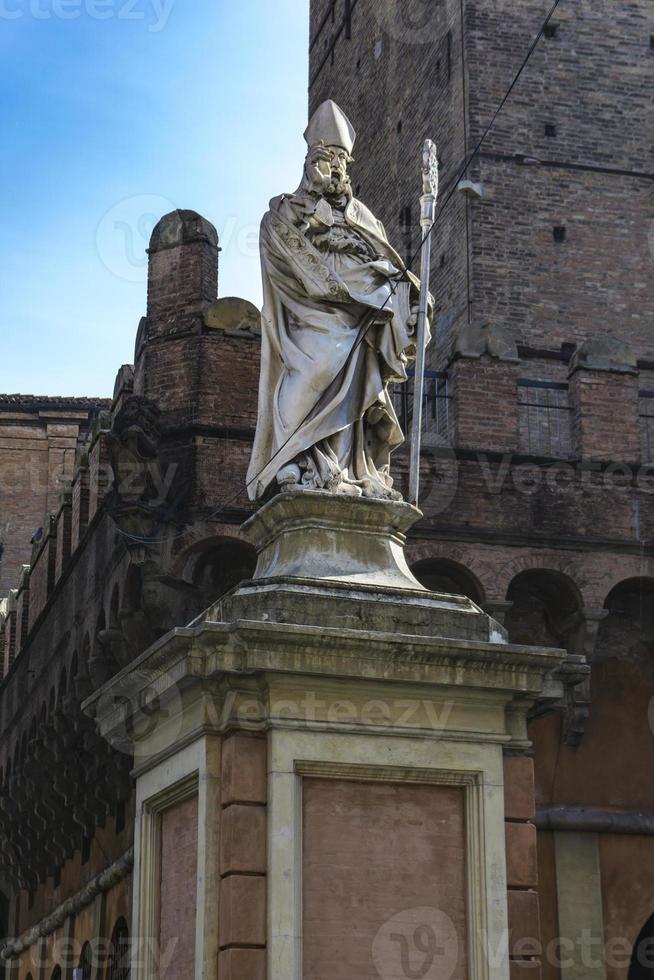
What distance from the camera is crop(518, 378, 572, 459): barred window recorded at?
59.3 ft

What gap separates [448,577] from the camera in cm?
1742

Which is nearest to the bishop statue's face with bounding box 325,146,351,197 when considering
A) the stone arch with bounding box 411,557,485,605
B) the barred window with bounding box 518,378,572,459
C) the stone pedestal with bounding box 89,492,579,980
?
the stone pedestal with bounding box 89,492,579,980

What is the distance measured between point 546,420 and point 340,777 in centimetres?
1104

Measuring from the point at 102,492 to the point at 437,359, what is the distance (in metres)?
5.99

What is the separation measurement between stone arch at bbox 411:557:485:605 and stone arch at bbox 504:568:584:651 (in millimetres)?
366

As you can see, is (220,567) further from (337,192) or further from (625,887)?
(337,192)

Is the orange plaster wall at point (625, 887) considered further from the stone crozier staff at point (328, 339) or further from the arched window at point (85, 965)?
the stone crozier staff at point (328, 339)

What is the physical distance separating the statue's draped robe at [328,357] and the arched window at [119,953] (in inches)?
459

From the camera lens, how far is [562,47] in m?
25.4

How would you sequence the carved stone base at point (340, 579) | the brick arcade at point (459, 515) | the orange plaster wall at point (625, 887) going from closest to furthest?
1. the carved stone base at point (340, 579)
2. the brick arcade at point (459, 515)
3. the orange plaster wall at point (625, 887)

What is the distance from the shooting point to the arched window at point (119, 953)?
1905 cm

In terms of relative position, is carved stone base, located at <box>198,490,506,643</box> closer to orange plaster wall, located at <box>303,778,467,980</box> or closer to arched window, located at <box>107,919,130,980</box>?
orange plaster wall, located at <box>303,778,467,980</box>

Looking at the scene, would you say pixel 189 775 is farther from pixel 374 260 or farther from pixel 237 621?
pixel 374 260

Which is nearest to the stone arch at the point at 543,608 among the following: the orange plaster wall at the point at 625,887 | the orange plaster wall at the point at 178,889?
the orange plaster wall at the point at 625,887
